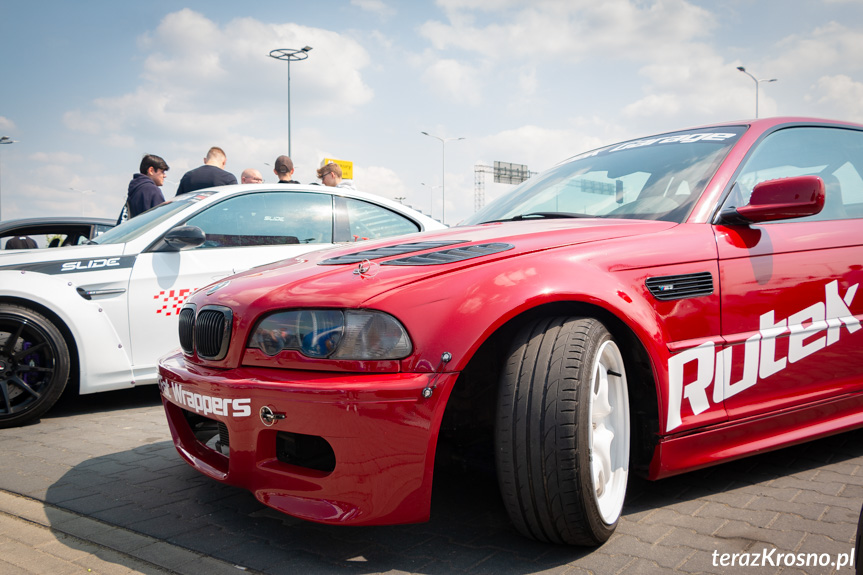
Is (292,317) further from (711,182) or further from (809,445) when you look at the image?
(809,445)

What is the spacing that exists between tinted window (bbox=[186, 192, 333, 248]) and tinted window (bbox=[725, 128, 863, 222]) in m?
3.06

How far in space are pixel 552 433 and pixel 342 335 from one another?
663mm

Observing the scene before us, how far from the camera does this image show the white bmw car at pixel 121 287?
13.2ft

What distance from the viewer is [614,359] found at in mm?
2242

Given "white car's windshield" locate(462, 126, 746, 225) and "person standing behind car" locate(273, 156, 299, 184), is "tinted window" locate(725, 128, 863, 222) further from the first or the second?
"person standing behind car" locate(273, 156, 299, 184)

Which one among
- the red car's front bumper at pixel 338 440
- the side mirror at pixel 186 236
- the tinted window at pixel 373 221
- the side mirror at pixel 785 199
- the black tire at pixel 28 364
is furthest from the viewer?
the tinted window at pixel 373 221

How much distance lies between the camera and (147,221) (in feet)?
15.3

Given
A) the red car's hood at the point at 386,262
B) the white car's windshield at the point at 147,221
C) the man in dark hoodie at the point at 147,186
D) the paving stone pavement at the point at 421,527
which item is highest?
the man in dark hoodie at the point at 147,186

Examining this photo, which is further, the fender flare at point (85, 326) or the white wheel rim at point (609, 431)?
the fender flare at point (85, 326)

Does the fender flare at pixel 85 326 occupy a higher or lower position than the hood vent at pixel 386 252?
lower

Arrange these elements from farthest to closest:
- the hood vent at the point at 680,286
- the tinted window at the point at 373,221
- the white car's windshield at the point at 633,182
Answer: the tinted window at the point at 373,221 < the white car's windshield at the point at 633,182 < the hood vent at the point at 680,286

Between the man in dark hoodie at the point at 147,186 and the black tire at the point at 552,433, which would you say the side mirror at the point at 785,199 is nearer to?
the black tire at the point at 552,433

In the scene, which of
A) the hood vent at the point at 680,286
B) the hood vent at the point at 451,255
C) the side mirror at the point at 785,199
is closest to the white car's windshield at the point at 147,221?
the hood vent at the point at 451,255

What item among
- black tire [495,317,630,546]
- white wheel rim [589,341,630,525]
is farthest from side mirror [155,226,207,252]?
white wheel rim [589,341,630,525]
